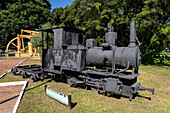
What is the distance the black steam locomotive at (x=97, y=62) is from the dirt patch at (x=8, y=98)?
1791 mm

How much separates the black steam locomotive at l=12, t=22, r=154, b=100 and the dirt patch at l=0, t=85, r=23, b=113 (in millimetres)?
1791

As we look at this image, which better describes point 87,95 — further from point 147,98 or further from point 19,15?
point 19,15

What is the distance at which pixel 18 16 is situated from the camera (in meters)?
32.1

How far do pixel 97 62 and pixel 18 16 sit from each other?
32.3 metres

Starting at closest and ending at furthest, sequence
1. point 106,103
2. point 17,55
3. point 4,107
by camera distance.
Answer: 1. point 4,107
2. point 106,103
3. point 17,55

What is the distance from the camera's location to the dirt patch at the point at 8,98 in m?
4.76

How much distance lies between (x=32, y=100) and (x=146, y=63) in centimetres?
1781

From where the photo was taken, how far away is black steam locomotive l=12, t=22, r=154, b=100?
18.7 feet

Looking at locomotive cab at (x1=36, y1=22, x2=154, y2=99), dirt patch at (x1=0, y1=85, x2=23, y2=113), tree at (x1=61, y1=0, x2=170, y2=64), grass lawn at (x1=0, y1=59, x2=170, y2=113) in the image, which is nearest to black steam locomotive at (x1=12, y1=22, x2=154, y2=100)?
locomotive cab at (x1=36, y1=22, x2=154, y2=99)

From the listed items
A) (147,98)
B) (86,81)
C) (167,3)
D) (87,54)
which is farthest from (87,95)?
(167,3)

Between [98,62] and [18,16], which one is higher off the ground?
[18,16]

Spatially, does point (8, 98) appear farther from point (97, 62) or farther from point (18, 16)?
point (18, 16)

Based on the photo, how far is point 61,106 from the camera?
5035 millimetres

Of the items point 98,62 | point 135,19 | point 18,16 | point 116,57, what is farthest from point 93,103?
point 18,16
